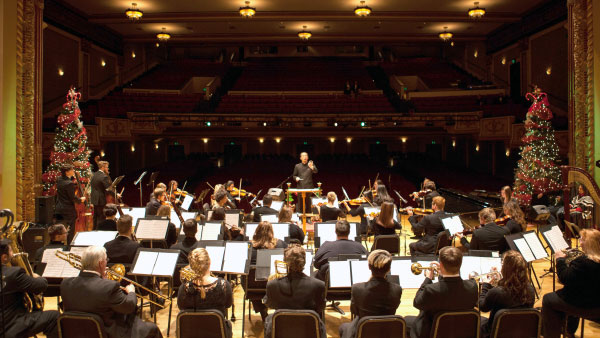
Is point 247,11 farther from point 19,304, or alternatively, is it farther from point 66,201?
point 19,304

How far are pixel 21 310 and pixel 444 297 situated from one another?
11.3 feet

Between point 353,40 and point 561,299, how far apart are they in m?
19.4

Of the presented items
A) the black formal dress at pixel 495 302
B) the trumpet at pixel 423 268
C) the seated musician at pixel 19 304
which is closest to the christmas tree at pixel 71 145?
the seated musician at pixel 19 304

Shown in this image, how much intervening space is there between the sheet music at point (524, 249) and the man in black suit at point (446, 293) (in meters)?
1.81

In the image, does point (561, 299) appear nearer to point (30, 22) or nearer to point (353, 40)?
point (30, 22)

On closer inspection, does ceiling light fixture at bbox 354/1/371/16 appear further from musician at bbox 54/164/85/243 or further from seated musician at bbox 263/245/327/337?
seated musician at bbox 263/245/327/337

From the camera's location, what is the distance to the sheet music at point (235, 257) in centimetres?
499

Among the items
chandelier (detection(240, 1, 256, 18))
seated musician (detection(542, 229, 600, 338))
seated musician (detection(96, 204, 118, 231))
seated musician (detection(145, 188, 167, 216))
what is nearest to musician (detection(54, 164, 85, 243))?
seated musician (detection(145, 188, 167, 216))

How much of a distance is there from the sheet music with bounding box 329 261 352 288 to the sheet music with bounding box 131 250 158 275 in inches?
71.2

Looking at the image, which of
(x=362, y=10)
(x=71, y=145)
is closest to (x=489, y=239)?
(x=71, y=145)

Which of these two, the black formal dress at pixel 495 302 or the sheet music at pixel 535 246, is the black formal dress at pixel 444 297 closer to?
the black formal dress at pixel 495 302

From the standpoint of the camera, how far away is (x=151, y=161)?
22.6 metres

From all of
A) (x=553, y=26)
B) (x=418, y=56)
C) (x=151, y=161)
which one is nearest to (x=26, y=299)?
(x=553, y=26)

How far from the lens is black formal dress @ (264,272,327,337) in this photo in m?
3.97
